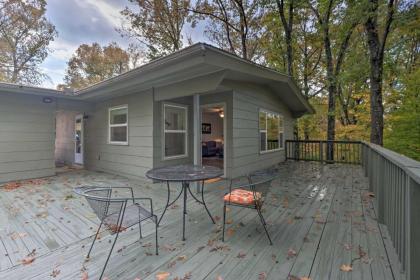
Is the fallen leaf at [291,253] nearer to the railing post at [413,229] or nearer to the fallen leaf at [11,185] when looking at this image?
the railing post at [413,229]

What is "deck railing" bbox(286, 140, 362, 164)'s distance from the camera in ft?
29.3

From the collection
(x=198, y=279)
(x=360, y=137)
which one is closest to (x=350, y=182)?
(x=198, y=279)

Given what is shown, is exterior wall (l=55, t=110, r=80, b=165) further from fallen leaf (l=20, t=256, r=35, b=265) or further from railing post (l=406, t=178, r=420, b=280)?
railing post (l=406, t=178, r=420, b=280)

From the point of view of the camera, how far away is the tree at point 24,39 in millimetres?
10703

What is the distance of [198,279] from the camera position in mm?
1794

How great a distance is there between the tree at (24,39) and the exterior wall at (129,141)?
26.5ft

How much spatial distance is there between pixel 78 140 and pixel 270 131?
7.63 m

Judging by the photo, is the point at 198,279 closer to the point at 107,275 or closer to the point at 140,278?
the point at 140,278

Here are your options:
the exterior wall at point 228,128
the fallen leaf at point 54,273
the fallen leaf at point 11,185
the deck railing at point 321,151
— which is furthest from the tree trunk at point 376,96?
the fallen leaf at point 11,185

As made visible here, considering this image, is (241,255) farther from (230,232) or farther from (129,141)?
(129,141)

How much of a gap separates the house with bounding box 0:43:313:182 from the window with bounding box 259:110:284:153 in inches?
2.4

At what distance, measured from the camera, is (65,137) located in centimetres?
910

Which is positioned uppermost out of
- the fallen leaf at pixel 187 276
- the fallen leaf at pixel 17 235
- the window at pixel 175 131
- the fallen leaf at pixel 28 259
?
the window at pixel 175 131

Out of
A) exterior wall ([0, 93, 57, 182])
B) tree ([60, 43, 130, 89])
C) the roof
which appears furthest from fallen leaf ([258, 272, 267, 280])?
tree ([60, 43, 130, 89])
